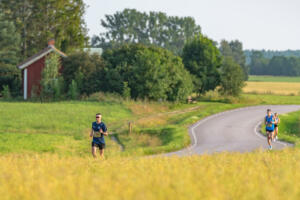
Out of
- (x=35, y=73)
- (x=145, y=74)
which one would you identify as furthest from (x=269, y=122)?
(x=35, y=73)

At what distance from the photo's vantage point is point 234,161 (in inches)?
399

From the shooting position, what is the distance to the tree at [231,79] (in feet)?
197

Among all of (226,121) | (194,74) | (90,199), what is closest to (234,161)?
(90,199)

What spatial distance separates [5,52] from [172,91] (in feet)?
82.3

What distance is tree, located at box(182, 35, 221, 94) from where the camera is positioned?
204ft

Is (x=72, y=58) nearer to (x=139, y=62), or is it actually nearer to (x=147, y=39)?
(x=139, y=62)

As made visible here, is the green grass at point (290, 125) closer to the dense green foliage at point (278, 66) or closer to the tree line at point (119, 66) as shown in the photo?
the tree line at point (119, 66)

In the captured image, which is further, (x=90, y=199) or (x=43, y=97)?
(x=43, y=97)

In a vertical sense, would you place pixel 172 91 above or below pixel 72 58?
below

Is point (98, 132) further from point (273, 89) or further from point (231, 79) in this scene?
point (273, 89)

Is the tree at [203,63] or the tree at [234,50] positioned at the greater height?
the tree at [234,50]

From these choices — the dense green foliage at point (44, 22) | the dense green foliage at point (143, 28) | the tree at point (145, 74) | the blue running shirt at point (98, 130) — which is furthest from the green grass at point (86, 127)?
the dense green foliage at point (143, 28)

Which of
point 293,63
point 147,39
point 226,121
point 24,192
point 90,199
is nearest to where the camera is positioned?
point 90,199

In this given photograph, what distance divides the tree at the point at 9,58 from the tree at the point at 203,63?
23.1 m
